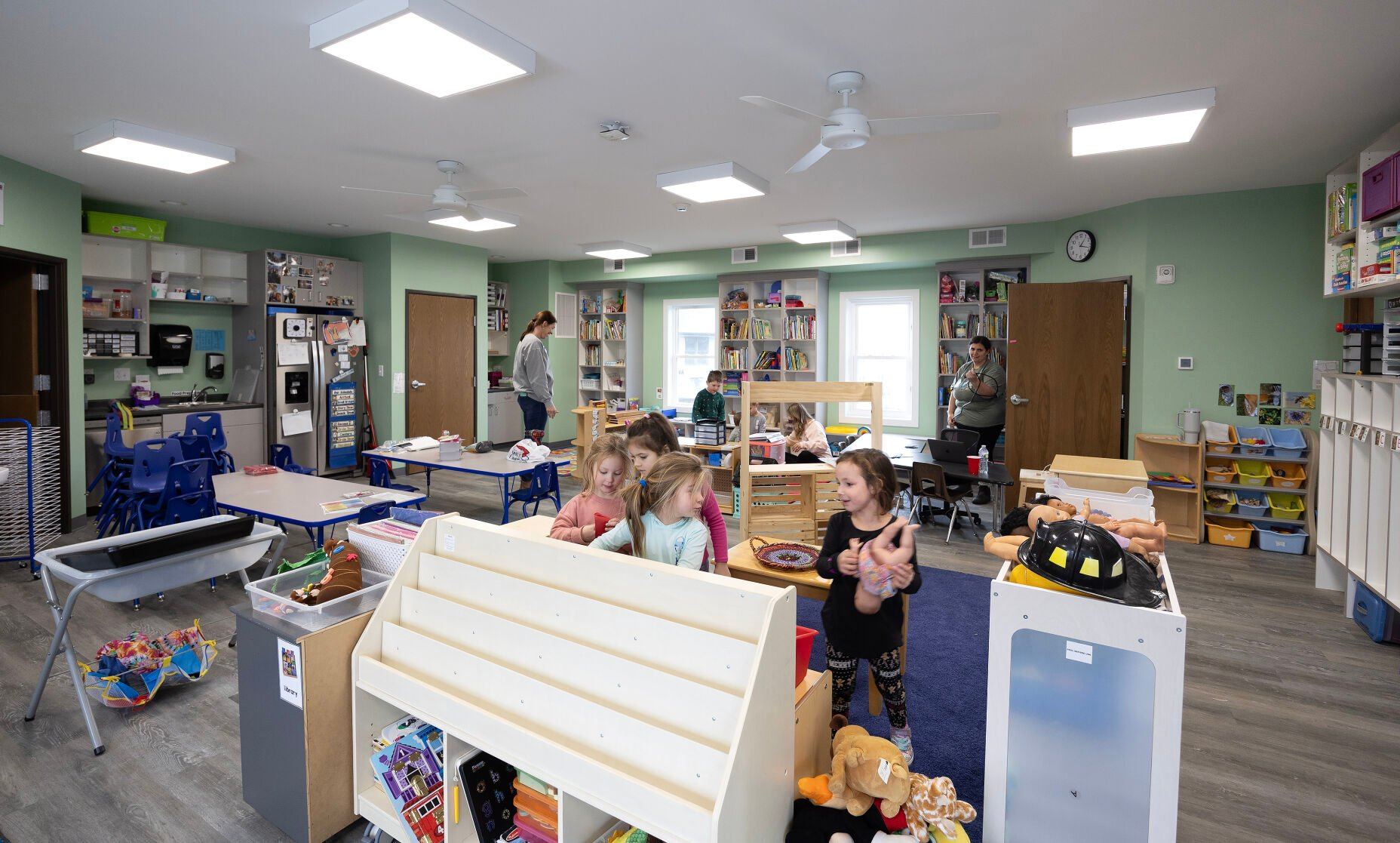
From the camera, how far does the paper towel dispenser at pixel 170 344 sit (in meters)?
7.18

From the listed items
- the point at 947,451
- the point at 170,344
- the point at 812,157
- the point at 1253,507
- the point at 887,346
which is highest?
the point at 812,157

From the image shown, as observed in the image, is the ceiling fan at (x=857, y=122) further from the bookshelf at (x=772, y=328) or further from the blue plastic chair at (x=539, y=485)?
the bookshelf at (x=772, y=328)

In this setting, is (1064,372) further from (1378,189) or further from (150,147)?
(150,147)

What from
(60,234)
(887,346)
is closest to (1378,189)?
(887,346)

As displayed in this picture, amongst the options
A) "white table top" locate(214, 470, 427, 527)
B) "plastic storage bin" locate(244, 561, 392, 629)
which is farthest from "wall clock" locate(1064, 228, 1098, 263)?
"plastic storage bin" locate(244, 561, 392, 629)

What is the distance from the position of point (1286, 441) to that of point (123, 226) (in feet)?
34.1

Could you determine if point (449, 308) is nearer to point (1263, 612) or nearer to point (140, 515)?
point (140, 515)

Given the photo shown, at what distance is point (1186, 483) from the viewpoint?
5.68 m

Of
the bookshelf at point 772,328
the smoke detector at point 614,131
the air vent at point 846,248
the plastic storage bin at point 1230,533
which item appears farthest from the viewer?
the bookshelf at point 772,328

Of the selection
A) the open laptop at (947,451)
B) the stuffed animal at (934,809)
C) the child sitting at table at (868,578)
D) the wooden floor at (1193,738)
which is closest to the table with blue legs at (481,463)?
the wooden floor at (1193,738)

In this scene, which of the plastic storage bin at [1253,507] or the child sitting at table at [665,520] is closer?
the child sitting at table at [665,520]

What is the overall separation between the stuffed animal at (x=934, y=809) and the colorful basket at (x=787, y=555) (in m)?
1.21

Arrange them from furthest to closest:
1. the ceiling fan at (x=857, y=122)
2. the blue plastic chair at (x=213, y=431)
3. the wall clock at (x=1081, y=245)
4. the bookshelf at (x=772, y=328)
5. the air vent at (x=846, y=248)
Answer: the bookshelf at (x=772, y=328) < the air vent at (x=846, y=248) < the wall clock at (x=1081, y=245) < the blue plastic chair at (x=213, y=431) < the ceiling fan at (x=857, y=122)

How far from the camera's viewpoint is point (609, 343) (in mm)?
10781
